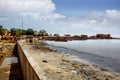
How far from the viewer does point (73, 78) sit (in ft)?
44.5

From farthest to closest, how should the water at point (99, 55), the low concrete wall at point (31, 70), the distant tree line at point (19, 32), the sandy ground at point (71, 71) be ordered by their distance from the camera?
the distant tree line at point (19, 32), the water at point (99, 55), the sandy ground at point (71, 71), the low concrete wall at point (31, 70)

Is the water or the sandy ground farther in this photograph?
the water

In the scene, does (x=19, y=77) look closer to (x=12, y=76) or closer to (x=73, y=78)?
(x=12, y=76)

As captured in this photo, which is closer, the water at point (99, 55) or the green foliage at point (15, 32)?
the water at point (99, 55)

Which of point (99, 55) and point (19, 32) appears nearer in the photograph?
point (99, 55)

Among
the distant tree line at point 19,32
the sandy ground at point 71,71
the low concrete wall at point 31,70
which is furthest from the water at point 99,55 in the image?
the distant tree line at point 19,32

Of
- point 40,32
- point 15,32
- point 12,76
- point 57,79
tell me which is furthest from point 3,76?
point 40,32

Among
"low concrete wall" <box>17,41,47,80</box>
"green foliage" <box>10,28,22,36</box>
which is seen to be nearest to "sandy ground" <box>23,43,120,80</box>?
"low concrete wall" <box>17,41,47,80</box>

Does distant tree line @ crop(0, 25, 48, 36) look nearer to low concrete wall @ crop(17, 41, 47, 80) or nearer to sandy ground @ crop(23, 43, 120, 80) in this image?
sandy ground @ crop(23, 43, 120, 80)

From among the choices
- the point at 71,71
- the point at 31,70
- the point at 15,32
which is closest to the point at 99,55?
the point at 71,71

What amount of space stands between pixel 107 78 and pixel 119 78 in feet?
5.31

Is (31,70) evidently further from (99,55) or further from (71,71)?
(99,55)

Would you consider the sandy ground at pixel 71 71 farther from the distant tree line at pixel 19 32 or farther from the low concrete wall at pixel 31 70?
the distant tree line at pixel 19 32

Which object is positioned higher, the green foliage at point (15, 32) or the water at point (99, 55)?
the green foliage at point (15, 32)
